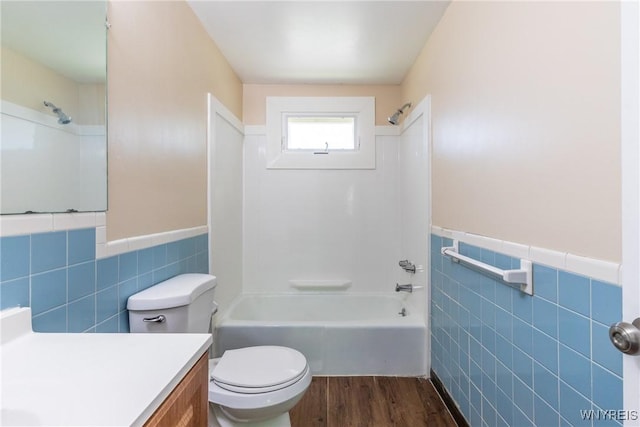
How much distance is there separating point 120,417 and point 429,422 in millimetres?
1675

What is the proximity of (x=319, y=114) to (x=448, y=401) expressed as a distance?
235cm

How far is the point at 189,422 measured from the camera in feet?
2.38

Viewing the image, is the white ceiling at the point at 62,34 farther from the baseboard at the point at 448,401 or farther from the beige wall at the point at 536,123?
the baseboard at the point at 448,401

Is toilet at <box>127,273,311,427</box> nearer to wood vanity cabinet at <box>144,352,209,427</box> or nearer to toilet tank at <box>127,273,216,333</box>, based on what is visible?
toilet tank at <box>127,273,216,333</box>

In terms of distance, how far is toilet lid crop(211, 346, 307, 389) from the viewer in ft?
4.26

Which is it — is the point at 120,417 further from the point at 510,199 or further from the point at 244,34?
the point at 244,34

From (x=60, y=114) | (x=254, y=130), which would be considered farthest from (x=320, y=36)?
(x=60, y=114)

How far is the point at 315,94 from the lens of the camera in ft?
9.12

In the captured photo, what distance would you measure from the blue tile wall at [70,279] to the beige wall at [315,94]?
179cm

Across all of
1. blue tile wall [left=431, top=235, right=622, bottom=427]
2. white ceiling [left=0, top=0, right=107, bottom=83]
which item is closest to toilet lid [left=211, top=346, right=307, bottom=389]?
blue tile wall [left=431, top=235, right=622, bottom=427]

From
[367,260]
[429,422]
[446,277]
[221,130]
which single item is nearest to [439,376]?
[429,422]

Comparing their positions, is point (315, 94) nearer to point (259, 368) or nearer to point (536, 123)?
point (536, 123)

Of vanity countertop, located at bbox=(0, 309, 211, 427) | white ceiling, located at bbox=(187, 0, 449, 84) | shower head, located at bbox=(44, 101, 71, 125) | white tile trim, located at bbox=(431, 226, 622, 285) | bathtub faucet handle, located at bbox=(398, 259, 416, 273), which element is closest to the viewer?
vanity countertop, located at bbox=(0, 309, 211, 427)

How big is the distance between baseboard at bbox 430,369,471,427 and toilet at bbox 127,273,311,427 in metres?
0.86
